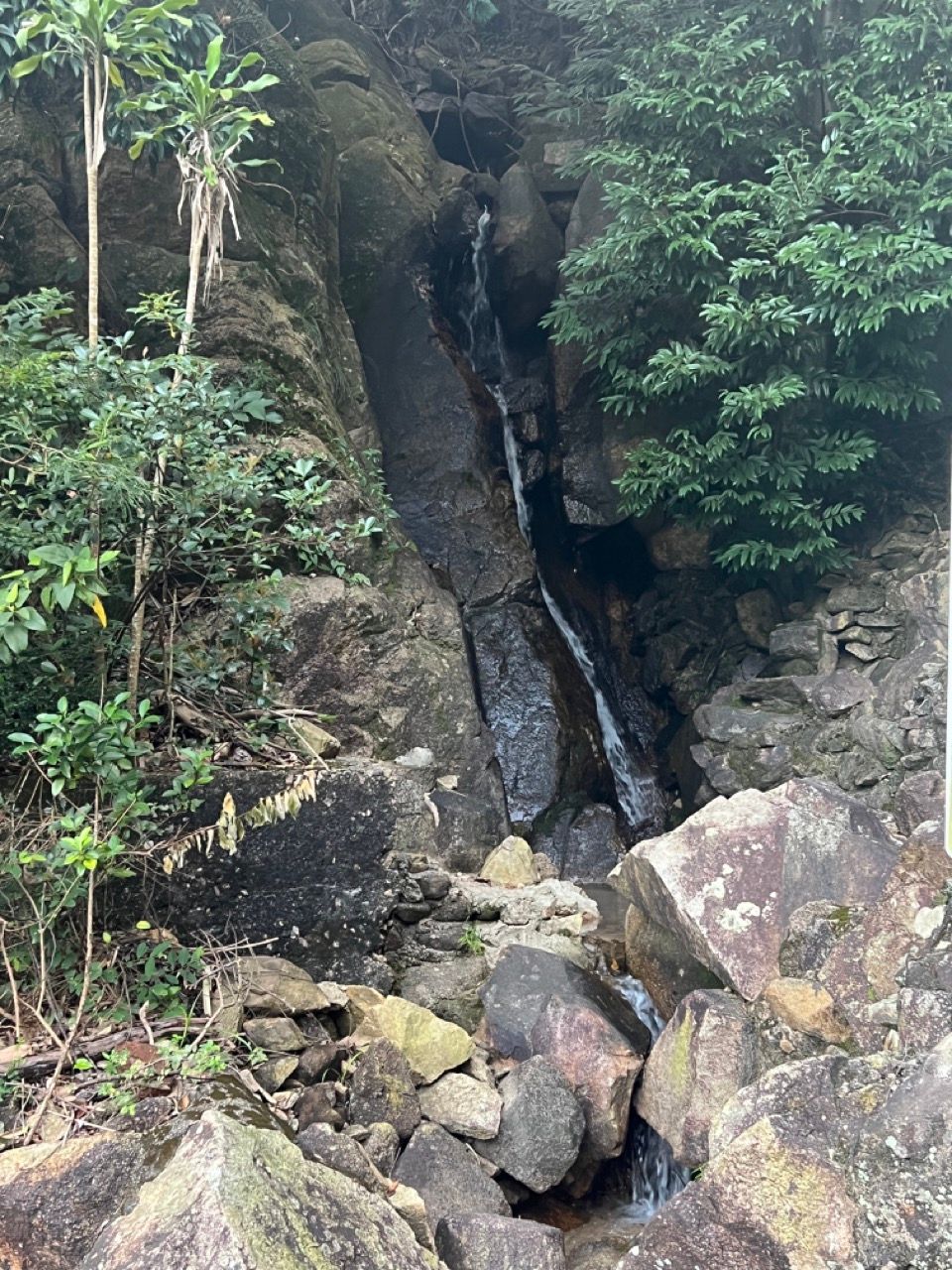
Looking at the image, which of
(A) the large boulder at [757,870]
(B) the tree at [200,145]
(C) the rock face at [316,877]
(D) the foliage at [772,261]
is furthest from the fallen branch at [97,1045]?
(D) the foliage at [772,261]

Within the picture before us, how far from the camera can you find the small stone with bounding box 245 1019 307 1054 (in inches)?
143

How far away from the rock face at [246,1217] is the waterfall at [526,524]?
27.5ft

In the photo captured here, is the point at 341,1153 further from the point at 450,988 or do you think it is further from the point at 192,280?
the point at 192,280

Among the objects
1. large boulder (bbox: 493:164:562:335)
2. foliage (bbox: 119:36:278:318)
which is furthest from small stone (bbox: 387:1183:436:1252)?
large boulder (bbox: 493:164:562:335)

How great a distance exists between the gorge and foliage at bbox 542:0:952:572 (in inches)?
34.8

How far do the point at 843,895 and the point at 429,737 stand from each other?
4724 mm

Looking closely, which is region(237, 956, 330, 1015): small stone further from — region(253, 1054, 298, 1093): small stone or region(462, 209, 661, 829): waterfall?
region(462, 209, 661, 829): waterfall

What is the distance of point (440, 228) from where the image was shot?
41.7 feet

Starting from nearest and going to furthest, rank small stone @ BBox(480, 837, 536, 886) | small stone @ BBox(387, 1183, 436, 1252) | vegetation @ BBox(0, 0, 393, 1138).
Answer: small stone @ BBox(387, 1183, 436, 1252)
vegetation @ BBox(0, 0, 393, 1138)
small stone @ BBox(480, 837, 536, 886)

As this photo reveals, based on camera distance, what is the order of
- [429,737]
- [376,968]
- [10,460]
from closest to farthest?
[10,460], [376,968], [429,737]

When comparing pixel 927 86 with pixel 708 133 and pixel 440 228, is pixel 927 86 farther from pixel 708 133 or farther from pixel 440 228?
pixel 440 228

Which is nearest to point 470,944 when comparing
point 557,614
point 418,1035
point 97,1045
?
point 418,1035

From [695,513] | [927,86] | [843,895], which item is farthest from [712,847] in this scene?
[927,86]

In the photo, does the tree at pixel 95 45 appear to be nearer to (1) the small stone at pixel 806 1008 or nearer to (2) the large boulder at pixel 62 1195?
(2) the large boulder at pixel 62 1195
